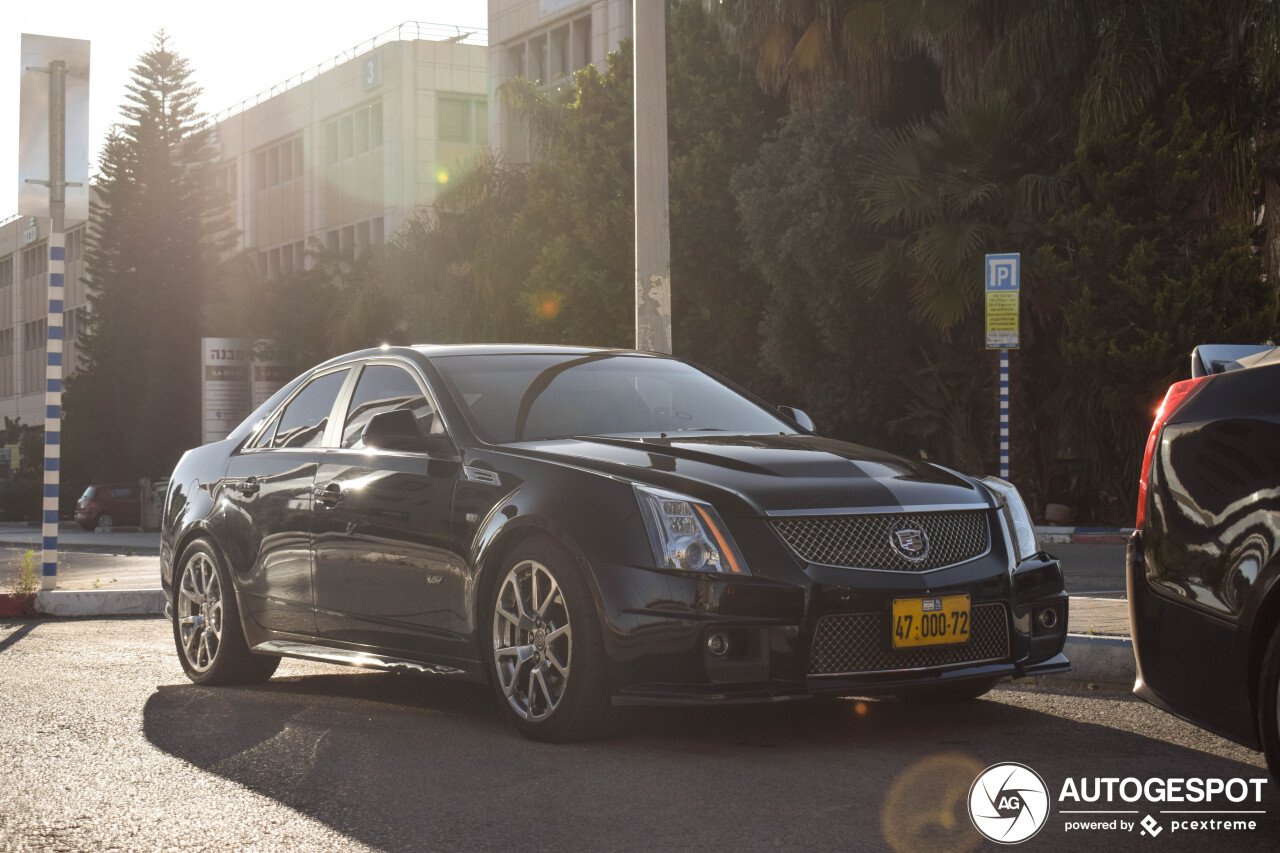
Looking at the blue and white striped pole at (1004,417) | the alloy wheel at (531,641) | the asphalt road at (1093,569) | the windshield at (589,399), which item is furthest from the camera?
the blue and white striped pole at (1004,417)

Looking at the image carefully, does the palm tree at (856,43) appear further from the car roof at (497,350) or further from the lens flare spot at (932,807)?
the lens flare spot at (932,807)

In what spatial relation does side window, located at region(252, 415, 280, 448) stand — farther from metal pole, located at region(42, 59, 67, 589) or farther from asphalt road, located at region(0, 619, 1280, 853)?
metal pole, located at region(42, 59, 67, 589)

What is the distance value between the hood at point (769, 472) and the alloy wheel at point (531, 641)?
49 cm

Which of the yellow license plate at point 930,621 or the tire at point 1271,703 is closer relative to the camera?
the tire at point 1271,703

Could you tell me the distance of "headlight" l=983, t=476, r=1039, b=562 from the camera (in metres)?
6.28

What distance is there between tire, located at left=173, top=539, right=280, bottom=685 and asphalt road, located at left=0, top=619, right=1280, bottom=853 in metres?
0.24

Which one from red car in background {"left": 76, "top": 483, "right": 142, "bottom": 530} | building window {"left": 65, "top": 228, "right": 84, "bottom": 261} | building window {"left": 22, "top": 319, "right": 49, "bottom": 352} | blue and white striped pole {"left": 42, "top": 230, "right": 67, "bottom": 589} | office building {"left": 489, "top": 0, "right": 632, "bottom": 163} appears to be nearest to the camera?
blue and white striped pole {"left": 42, "top": 230, "right": 67, "bottom": 589}

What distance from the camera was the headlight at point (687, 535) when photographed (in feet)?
18.5

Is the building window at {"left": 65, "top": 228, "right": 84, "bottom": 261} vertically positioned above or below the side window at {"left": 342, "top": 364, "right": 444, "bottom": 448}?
above

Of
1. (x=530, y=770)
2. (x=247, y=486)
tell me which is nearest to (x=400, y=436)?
(x=247, y=486)

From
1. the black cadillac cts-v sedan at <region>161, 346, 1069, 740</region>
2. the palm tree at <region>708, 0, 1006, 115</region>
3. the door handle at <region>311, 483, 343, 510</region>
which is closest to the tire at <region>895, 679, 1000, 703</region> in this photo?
the black cadillac cts-v sedan at <region>161, 346, 1069, 740</region>

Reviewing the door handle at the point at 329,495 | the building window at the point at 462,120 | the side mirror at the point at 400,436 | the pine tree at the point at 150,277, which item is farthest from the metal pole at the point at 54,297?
the pine tree at the point at 150,277

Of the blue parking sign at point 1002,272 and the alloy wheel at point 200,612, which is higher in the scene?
the blue parking sign at point 1002,272

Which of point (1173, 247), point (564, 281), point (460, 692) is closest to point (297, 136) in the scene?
point (564, 281)
